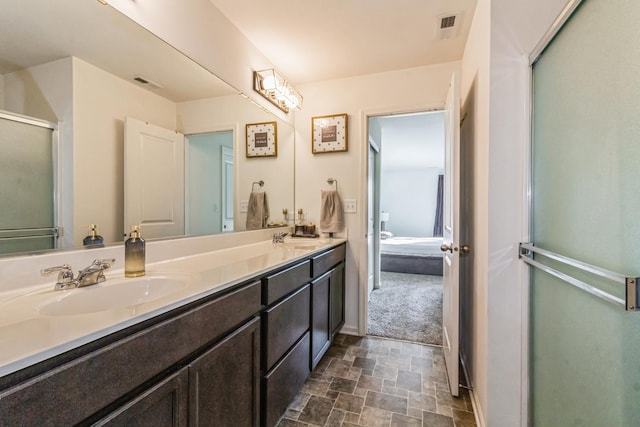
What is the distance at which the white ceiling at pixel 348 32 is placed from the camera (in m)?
1.70

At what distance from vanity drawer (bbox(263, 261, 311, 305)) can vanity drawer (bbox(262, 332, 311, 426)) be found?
34cm

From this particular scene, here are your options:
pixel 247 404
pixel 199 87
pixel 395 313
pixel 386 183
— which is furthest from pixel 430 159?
pixel 247 404

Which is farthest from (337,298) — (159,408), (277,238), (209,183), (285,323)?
(159,408)

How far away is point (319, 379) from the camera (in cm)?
187

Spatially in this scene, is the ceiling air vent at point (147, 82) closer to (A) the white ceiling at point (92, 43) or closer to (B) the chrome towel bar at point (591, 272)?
(A) the white ceiling at point (92, 43)

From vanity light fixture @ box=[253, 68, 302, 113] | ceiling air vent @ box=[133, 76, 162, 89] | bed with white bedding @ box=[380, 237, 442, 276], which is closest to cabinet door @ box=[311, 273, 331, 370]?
ceiling air vent @ box=[133, 76, 162, 89]

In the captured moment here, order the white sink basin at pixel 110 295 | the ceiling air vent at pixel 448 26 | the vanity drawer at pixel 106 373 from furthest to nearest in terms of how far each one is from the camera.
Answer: the ceiling air vent at pixel 448 26 < the white sink basin at pixel 110 295 < the vanity drawer at pixel 106 373

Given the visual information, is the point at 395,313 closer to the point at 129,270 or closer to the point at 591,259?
the point at 591,259

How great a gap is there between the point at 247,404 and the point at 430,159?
21.5 ft

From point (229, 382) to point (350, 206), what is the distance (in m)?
1.80

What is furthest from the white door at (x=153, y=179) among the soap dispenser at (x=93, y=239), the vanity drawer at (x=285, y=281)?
the vanity drawer at (x=285, y=281)

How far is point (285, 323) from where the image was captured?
145 cm

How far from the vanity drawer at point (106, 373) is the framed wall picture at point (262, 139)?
1589 millimetres

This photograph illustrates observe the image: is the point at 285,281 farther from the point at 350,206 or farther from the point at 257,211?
the point at 350,206
